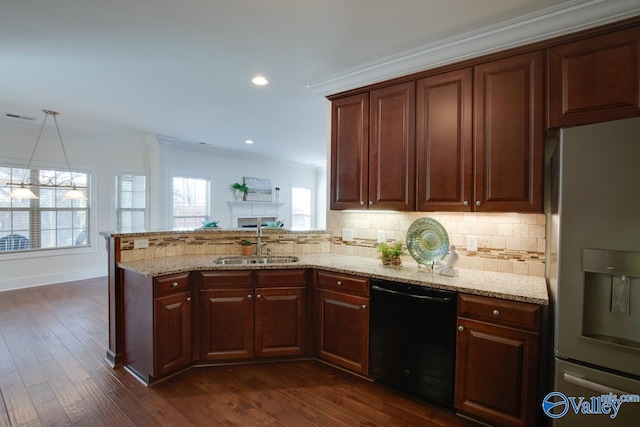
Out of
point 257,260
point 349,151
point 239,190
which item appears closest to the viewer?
point 349,151

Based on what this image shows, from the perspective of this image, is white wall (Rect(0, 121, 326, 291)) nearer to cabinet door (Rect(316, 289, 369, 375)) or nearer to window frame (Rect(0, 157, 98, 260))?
window frame (Rect(0, 157, 98, 260))

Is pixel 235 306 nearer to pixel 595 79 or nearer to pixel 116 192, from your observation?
pixel 595 79

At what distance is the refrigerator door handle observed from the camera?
4.66 feet

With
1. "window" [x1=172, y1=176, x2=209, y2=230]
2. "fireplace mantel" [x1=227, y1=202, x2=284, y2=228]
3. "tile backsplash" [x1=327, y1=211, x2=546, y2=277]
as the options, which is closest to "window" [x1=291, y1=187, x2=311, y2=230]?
"fireplace mantel" [x1=227, y1=202, x2=284, y2=228]

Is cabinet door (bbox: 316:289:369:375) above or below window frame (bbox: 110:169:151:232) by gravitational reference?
below

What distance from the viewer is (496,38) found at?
2141 millimetres

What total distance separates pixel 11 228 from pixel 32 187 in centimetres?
75

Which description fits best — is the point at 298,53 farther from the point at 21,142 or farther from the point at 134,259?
the point at 21,142

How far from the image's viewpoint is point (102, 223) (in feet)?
19.8

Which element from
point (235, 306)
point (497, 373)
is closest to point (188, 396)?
point (235, 306)

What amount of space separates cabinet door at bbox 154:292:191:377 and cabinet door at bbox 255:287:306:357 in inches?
22.9

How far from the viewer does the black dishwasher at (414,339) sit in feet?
6.74

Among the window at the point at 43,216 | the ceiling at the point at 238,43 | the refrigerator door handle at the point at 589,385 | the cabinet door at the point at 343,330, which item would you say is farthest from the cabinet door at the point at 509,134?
the window at the point at 43,216

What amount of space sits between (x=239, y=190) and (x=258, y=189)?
0.64 meters
